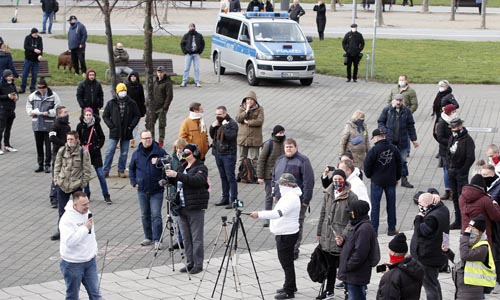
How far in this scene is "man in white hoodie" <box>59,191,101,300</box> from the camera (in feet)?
39.0

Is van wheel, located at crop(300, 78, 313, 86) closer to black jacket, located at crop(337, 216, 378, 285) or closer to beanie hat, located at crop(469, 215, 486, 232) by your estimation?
beanie hat, located at crop(469, 215, 486, 232)

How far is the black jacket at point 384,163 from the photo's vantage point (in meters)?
16.0

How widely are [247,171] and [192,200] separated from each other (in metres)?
5.45

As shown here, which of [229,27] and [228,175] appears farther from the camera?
[229,27]

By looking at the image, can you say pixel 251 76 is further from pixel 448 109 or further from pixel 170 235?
pixel 170 235

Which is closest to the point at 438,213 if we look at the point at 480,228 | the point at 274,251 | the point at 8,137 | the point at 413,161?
the point at 480,228

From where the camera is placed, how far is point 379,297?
10820mm

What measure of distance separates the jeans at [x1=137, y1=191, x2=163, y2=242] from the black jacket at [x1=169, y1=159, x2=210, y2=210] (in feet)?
4.15

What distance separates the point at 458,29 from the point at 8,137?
3112 centimetres

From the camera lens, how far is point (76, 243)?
11.9 m

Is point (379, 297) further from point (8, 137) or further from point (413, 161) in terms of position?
point (8, 137)

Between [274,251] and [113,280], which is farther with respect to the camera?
[274,251]

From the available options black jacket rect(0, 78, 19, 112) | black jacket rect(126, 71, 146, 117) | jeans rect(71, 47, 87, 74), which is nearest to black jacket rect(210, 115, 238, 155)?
black jacket rect(126, 71, 146, 117)

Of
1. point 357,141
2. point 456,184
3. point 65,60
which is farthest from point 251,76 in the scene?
point 456,184
